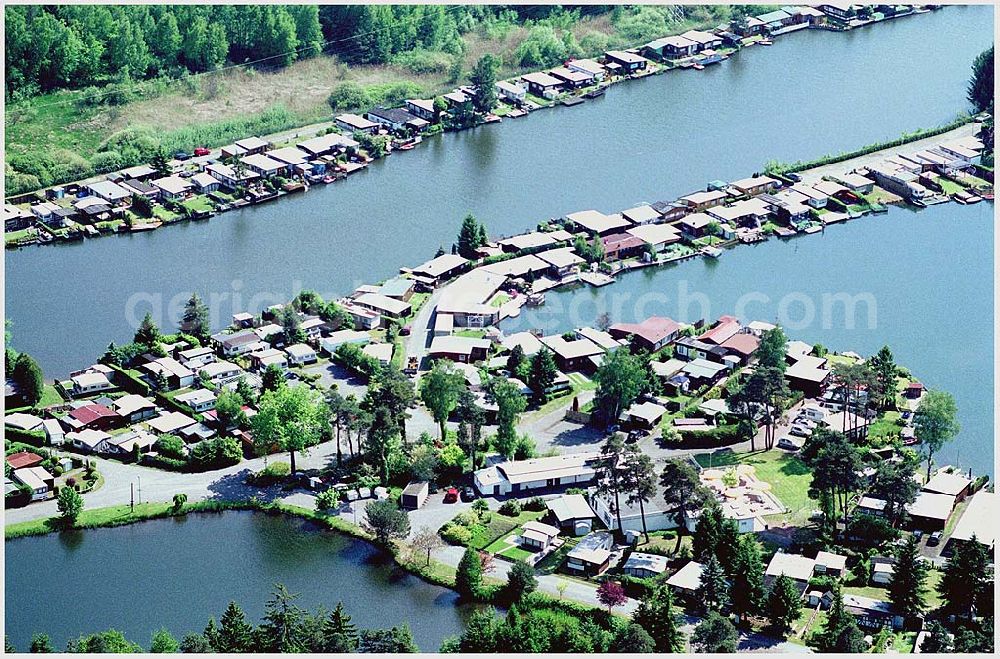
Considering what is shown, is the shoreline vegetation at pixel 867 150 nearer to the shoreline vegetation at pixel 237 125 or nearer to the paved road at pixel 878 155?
the paved road at pixel 878 155

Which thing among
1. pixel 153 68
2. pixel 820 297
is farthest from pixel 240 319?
pixel 153 68

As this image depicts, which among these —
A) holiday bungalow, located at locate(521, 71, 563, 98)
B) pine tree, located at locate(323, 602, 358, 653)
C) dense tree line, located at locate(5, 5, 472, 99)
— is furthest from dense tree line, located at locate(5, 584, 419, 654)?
holiday bungalow, located at locate(521, 71, 563, 98)

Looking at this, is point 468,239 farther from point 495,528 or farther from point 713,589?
point 713,589

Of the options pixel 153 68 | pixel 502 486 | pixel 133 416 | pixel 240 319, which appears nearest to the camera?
pixel 502 486

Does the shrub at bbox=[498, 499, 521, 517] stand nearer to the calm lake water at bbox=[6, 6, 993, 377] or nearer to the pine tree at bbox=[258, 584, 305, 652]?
the pine tree at bbox=[258, 584, 305, 652]

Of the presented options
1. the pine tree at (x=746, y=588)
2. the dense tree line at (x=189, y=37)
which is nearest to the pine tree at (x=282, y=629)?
the pine tree at (x=746, y=588)

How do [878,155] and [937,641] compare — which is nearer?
[937,641]

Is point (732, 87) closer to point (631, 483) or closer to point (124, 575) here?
point (631, 483)

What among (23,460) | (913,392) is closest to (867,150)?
(913,392)
